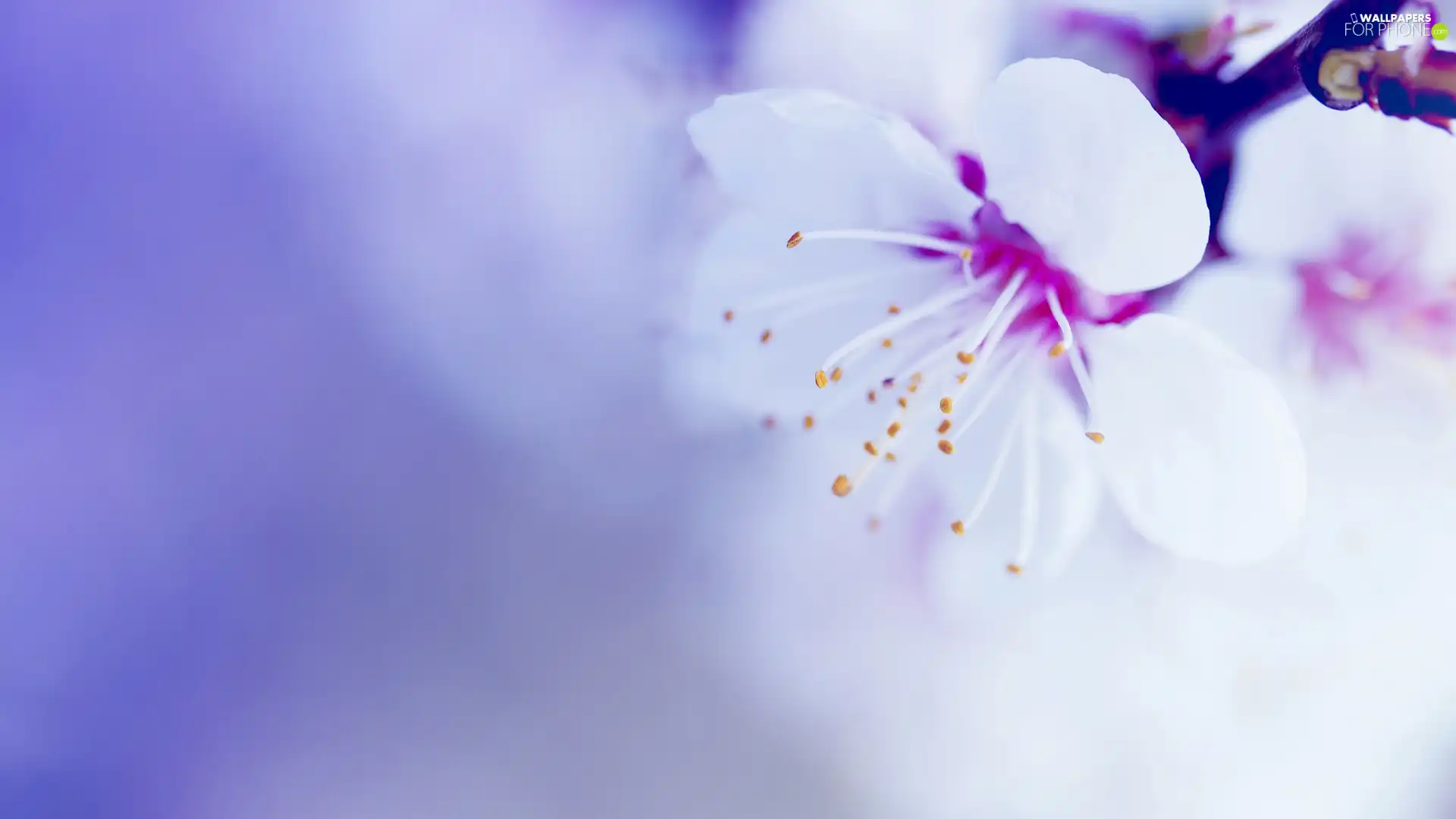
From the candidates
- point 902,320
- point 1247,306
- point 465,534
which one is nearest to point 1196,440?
point 1247,306

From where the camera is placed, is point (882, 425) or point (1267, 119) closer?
point (1267, 119)

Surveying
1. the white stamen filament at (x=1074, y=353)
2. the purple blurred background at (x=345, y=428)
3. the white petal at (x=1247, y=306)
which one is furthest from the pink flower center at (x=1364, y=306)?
the purple blurred background at (x=345, y=428)

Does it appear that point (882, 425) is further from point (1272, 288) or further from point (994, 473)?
point (1272, 288)

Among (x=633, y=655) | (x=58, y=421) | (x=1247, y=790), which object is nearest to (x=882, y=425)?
(x=633, y=655)

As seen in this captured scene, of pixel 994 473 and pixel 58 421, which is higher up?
pixel 58 421

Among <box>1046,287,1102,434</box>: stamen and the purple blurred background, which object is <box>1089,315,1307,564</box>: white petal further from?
the purple blurred background

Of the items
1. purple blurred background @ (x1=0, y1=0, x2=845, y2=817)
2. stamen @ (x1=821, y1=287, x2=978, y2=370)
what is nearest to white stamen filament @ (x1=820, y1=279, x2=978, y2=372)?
stamen @ (x1=821, y1=287, x2=978, y2=370)

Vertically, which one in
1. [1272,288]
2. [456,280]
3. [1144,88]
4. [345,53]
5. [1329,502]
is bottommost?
[1329,502]
